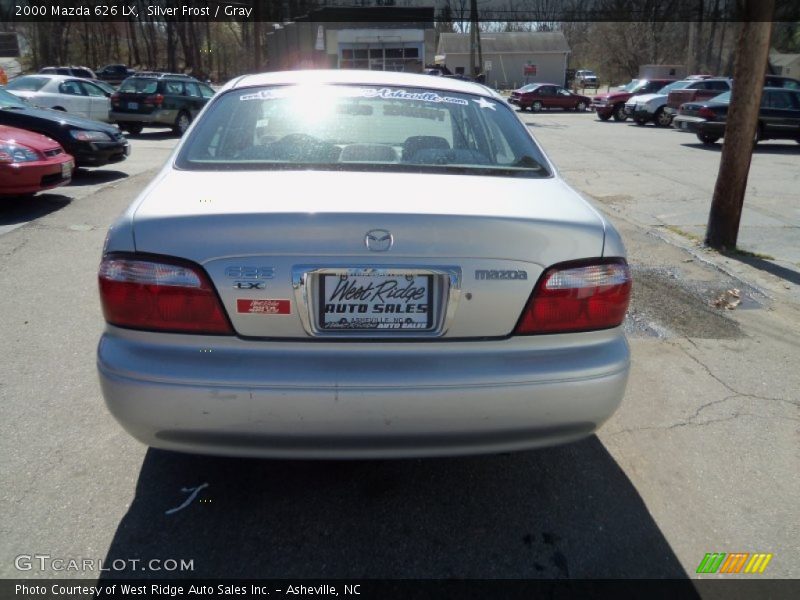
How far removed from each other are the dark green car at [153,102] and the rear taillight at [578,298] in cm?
1771

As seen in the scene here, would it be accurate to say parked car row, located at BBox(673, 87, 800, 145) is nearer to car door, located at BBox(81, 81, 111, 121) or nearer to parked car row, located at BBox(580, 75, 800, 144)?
parked car row, located at BBox(580, 75, 800, 144)

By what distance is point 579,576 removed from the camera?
2.40 meters

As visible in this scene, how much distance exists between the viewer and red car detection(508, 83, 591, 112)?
35.4m

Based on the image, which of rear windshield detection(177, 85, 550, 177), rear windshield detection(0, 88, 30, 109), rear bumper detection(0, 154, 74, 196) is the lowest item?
rear bumper detection(0, 154, 74, 196)

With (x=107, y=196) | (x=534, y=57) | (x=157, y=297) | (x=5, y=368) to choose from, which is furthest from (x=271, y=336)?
(x=534, y=57)

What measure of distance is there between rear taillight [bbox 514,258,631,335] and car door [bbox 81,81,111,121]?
1731 cm

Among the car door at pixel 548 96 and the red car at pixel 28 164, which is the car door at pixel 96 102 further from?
the car door at pixel 548 96

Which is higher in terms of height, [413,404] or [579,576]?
[413,404]

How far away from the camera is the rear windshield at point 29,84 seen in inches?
623

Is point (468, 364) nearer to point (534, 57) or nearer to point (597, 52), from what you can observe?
point (534, 57)

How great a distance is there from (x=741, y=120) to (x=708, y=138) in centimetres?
1329

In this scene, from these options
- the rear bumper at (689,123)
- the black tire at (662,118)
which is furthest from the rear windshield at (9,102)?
the black tire at (662,118)

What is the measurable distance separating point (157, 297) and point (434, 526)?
4.47 ft

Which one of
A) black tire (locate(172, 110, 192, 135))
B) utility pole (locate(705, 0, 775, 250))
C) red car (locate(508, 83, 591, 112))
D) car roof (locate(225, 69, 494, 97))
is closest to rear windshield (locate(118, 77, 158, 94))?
black tire (locate(172, 110, 192, 135))
